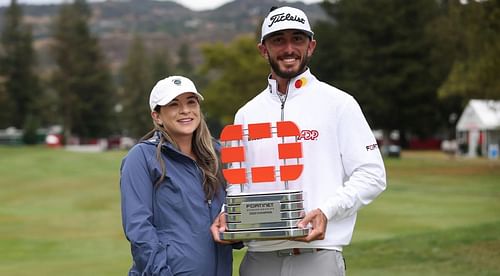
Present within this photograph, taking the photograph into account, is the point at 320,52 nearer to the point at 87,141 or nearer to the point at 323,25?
the point at 323,25

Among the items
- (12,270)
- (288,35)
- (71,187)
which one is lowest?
(71,187)

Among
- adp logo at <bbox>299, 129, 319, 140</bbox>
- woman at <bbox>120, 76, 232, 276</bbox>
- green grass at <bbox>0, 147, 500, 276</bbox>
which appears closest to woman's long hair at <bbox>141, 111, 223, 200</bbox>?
woman at <bbox>120, 76, 232, 276</bbox>

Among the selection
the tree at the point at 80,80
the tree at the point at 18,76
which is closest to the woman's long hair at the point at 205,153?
the tree at the point at 18,76

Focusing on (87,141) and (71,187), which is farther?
(87,141)

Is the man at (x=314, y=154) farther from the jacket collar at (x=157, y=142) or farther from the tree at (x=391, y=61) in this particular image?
the tree at (x=391, y=61)

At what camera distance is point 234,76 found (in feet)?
228

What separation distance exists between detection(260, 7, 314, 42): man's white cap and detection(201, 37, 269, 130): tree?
209 feet

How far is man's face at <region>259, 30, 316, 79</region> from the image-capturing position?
4469mm

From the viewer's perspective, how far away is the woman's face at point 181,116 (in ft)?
14.9

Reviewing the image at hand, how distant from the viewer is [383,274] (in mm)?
10344

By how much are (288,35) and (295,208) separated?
953 mm

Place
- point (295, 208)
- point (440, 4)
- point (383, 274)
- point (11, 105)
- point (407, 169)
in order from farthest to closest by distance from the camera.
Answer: point (11, 105), point (440, 4), point (407, 169), point (383, 274), point (295, 208)

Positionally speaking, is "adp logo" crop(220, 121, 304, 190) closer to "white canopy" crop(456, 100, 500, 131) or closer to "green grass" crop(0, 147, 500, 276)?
"green grass" crop(0, 147, 500, 276)

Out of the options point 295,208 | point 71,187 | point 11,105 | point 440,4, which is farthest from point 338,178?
point 11,105
